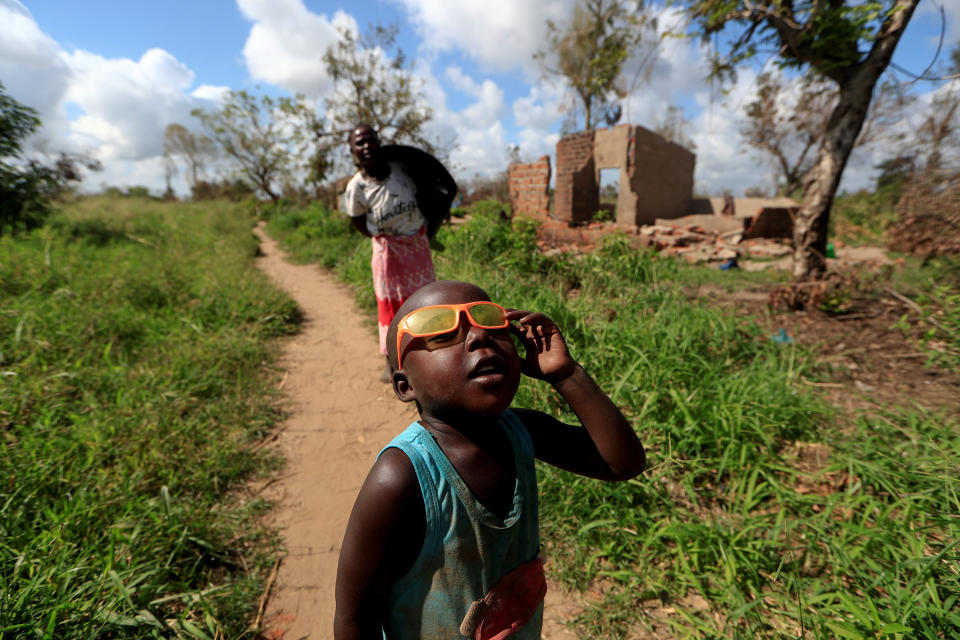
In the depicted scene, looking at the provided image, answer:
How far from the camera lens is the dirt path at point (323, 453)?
185 centimetres

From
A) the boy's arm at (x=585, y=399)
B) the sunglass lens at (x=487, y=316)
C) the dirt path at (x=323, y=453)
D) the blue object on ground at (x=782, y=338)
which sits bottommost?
the dirt path at (x=323, y=453)

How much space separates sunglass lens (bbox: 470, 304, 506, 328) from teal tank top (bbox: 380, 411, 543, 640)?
0.83 feet

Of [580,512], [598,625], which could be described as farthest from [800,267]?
[598,625]

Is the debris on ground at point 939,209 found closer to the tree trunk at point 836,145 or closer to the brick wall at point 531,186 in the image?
the tree trunk at point 836,145

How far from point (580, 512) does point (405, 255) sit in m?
2.19

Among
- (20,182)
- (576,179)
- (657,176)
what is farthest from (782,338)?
(20,182)

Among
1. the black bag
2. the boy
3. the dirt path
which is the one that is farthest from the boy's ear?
the black bag

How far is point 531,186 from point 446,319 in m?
9.58

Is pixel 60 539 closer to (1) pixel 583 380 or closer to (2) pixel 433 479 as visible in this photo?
(2) pixel 433 479

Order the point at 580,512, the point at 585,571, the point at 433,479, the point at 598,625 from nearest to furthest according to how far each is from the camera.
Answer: the point at 433,479 → the point at 598,625 → the point at 585,571 → the point at 580,512

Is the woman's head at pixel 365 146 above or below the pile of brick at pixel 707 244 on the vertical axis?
above

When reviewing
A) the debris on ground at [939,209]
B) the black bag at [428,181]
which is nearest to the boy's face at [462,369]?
the black bag at [428,181]

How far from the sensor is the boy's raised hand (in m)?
0.93

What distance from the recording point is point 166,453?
2498 millimetres
